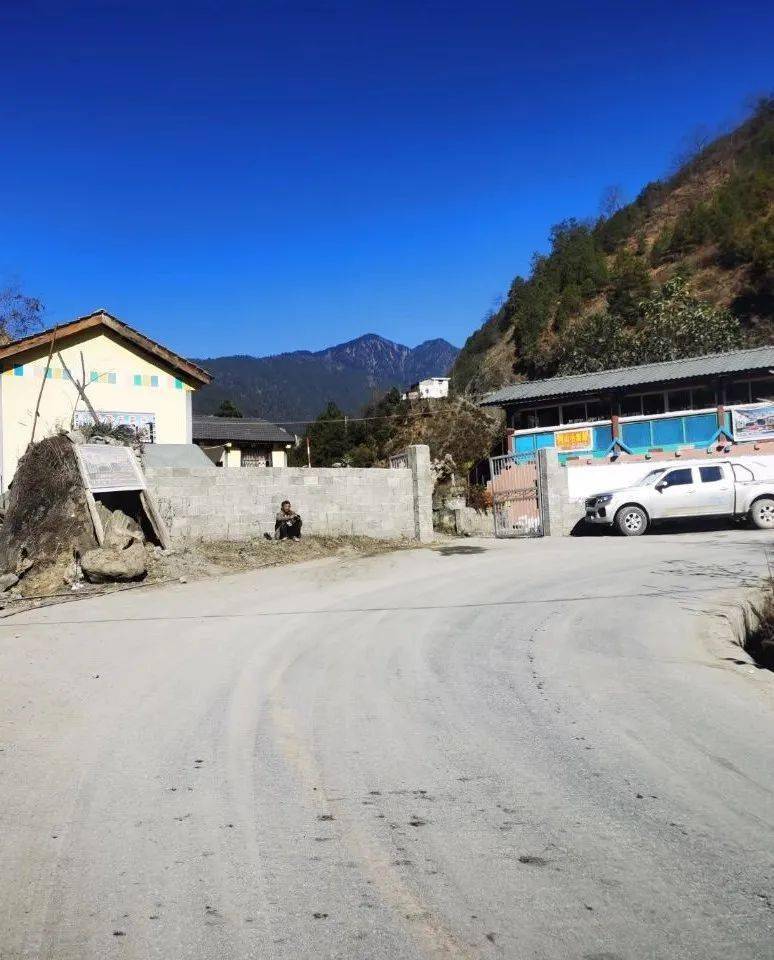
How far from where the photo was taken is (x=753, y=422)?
29984mm

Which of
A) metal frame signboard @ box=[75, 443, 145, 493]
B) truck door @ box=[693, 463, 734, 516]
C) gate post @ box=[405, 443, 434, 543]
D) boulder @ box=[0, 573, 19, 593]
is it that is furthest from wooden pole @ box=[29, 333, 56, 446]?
truck door @ box=[693, 463, 734, 516]

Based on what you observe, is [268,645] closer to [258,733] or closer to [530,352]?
[258,733]

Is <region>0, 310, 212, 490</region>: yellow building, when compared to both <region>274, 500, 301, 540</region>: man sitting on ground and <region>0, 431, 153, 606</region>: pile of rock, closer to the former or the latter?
<region>0, 431, 153, 606</region>: pile of rock

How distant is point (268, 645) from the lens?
902 centimetres

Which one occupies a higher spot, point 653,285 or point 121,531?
point 653,285

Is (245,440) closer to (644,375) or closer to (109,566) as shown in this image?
(644,375)

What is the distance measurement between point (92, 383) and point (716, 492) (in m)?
16.7

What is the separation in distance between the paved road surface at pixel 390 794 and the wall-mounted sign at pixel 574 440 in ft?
84.5

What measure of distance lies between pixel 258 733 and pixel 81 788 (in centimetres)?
130

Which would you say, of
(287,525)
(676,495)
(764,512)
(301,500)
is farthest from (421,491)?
(764,512)

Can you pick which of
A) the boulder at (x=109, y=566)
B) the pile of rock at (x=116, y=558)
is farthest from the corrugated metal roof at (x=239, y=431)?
the boulder at (x=109, y=566)

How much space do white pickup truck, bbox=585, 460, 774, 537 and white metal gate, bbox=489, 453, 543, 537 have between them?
2485 mm

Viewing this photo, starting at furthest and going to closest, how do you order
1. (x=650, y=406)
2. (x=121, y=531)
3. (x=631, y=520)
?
(x=650, y=406)
(x=631, y=520)
(x=121, y=531)

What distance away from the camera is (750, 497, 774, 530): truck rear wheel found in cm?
2016
